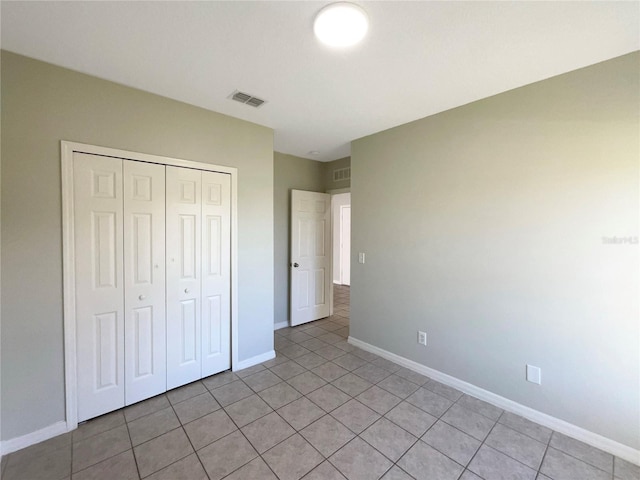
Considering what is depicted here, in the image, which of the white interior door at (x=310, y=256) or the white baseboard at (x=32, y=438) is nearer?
the white baseboard at (x=32, y=438)

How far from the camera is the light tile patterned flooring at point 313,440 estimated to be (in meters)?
1.66

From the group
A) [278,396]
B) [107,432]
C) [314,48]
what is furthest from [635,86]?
[107,432]

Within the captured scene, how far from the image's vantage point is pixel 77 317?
2004 mm

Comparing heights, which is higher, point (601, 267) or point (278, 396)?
point (601, 267)

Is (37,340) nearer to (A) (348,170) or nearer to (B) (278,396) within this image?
(B) (278,396)

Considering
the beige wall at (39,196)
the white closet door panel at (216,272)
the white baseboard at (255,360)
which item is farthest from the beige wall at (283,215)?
the beige wall at (39,196)

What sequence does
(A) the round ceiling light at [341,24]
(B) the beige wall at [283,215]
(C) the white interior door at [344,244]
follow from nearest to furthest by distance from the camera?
(A) the round ceiling light at [341,24] < (B) the beige wall at [283,215] < (C) the white interior door at [344,244]

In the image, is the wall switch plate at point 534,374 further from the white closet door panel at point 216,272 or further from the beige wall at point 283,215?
the beige wall at point 283,215

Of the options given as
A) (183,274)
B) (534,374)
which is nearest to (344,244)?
(183,274)

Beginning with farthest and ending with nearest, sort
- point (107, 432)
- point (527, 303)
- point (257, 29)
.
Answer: point (527, 303) < point (107, 432) < point (257, 29)

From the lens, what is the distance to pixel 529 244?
214cm

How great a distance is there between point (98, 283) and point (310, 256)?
275 centimetres

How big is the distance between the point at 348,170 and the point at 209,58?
2.73 m

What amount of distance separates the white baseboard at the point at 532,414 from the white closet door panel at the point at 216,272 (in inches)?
75.3
